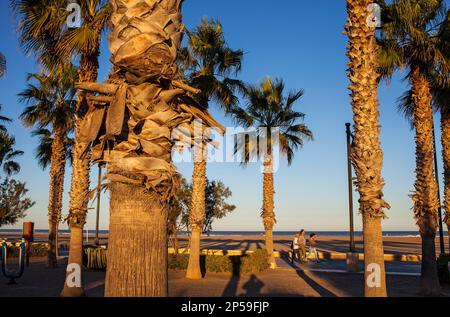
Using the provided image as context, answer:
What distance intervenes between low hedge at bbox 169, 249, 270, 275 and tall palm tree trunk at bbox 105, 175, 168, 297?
15.4 m

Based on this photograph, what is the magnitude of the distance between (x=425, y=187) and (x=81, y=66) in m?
11.4

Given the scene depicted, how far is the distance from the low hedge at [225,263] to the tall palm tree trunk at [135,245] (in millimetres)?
15389

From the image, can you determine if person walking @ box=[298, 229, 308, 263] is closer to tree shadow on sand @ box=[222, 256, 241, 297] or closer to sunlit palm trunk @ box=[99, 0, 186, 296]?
tree shadow on sand @ box=[222, 256, 241, 297]

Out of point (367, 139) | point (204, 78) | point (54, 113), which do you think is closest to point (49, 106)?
point (54, 113)

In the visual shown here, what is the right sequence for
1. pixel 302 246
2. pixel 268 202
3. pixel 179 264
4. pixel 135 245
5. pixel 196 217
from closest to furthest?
pixel 135 245
pixel 196 217
pixel 179 264
pixel 268 202
pixel 302 246

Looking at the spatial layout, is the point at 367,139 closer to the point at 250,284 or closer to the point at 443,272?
the point at 250,284

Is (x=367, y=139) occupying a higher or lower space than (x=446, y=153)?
lower

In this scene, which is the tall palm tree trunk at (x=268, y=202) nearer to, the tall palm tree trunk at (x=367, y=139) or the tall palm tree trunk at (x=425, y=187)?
the tall palm tree trunk at (x=425, y=187)

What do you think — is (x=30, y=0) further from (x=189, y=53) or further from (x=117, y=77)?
(x=117, y=77)

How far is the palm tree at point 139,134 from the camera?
301 cm

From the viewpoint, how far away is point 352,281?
1566 centimetres

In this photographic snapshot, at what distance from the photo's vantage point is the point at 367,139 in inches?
337

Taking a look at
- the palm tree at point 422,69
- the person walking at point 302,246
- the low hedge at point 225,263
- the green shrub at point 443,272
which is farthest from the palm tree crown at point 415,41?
the person walking at point 302,246

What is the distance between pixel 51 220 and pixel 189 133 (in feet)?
64.9
